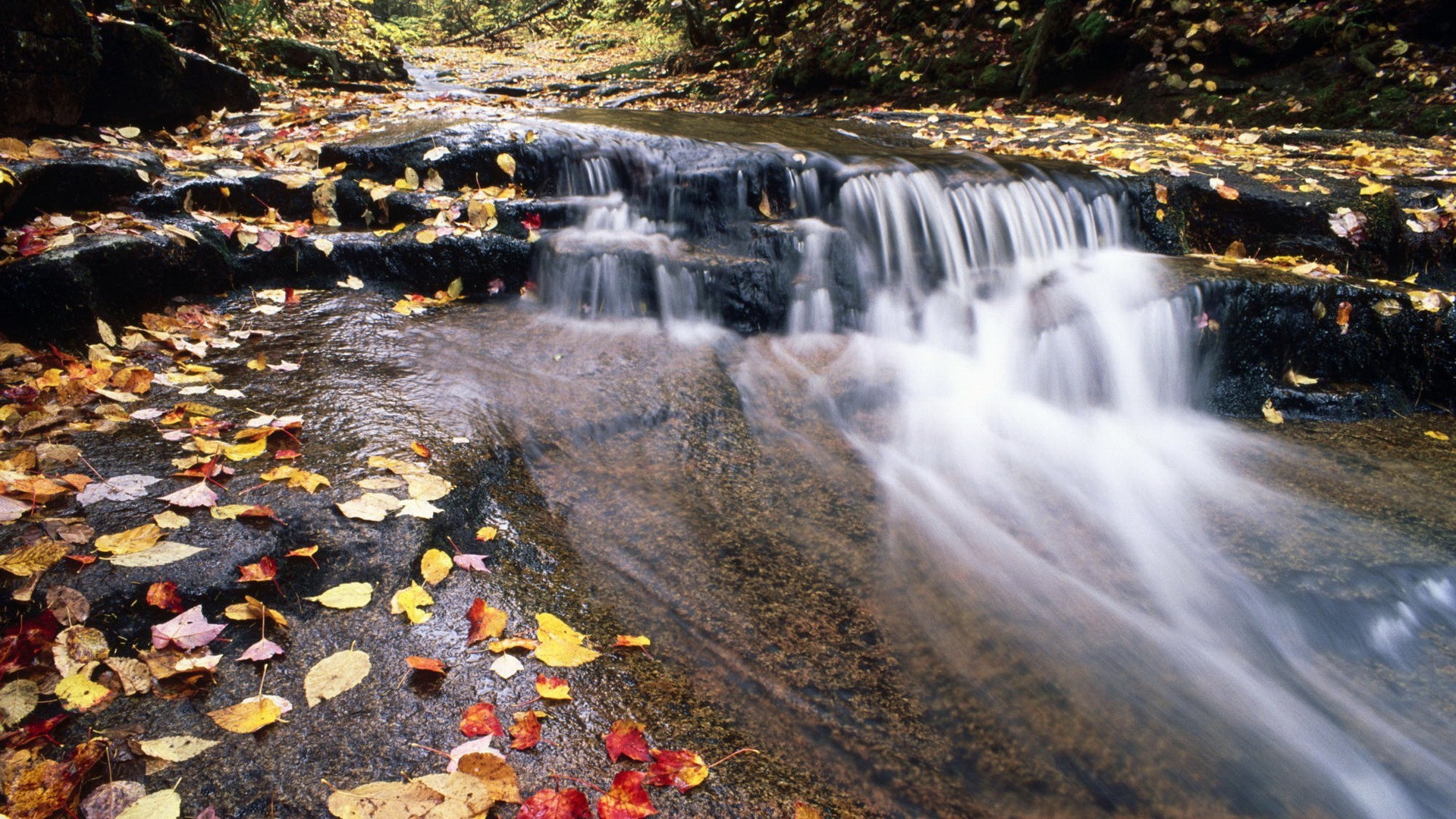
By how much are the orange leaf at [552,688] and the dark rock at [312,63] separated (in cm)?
946

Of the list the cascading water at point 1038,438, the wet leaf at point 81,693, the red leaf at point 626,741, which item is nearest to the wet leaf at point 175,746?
the wet leaf at point 81,693

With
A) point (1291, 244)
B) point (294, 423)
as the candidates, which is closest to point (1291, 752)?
point (294, 423)

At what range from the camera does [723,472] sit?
295 cm

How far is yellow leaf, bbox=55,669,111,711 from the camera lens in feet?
4.62

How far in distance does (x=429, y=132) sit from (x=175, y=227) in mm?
1868

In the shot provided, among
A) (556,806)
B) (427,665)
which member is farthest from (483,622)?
(556,806)

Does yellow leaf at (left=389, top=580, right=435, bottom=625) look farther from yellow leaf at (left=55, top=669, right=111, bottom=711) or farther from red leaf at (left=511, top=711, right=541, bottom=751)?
yellow leaf at (left=55, top=669, right=111, bottom=711)

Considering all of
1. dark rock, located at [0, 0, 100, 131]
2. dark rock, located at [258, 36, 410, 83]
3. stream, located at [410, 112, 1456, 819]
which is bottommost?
stream, located at [410, 112, 1456, 819]

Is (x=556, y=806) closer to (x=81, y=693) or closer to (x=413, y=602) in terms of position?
(x=413, y=602)

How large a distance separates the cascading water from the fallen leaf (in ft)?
5.72

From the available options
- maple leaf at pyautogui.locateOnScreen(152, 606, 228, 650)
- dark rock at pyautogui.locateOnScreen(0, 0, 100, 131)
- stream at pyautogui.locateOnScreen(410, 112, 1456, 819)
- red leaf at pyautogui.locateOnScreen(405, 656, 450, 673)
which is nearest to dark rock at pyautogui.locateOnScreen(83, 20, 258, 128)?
dark rock at pyautogui.locateOnScreen(0, 0, 100, 131)

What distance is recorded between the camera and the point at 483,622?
180 centimetres

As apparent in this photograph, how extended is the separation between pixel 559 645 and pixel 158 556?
40.6 inches

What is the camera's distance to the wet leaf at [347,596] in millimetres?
1770
